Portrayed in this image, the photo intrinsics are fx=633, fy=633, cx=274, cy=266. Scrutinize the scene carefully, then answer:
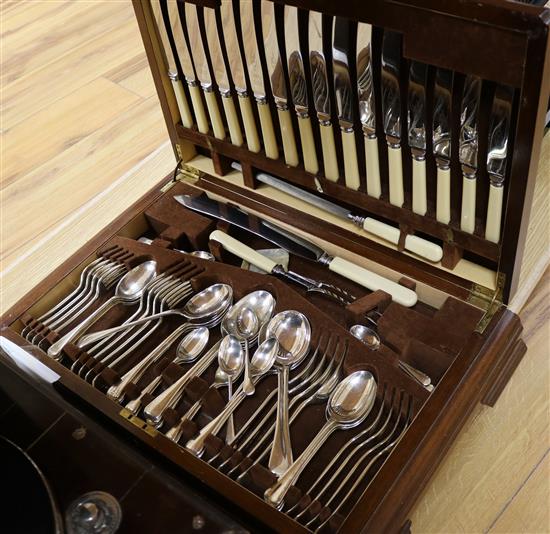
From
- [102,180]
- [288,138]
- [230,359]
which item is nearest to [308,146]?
[288,138]

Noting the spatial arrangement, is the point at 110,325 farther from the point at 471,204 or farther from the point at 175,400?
the point at 471,204

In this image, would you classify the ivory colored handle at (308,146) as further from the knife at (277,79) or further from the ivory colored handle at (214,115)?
the ivory colored handle at (214,115)

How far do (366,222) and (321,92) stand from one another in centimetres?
16

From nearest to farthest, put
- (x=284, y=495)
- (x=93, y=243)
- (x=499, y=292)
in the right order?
(x=284, y=495) → (x=499, y=292) → (x=93, y=243)

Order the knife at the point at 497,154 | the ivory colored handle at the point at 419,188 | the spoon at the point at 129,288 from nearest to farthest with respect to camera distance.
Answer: the knife at the point at 497,154
the ivory colored handle at the point at 419,188
the spoon at the point at 129,288

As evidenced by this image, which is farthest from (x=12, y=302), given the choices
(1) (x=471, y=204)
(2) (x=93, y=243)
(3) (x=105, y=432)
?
(1) (x=471, y=204)

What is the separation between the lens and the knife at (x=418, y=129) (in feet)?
1.73

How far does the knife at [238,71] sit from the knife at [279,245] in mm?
89

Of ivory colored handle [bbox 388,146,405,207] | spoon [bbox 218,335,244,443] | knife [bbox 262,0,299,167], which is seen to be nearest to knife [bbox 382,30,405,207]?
ivory colored handle [bbox 388,146,405,207]

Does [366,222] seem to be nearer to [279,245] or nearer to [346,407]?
[279,245]

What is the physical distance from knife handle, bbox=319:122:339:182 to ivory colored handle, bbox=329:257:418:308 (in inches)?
3.9

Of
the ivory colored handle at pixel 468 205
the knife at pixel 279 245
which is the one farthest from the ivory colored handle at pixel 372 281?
the ivory colored handle at pixel 468 205

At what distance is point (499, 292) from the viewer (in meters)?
0.63

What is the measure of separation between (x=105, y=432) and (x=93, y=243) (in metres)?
0.24
